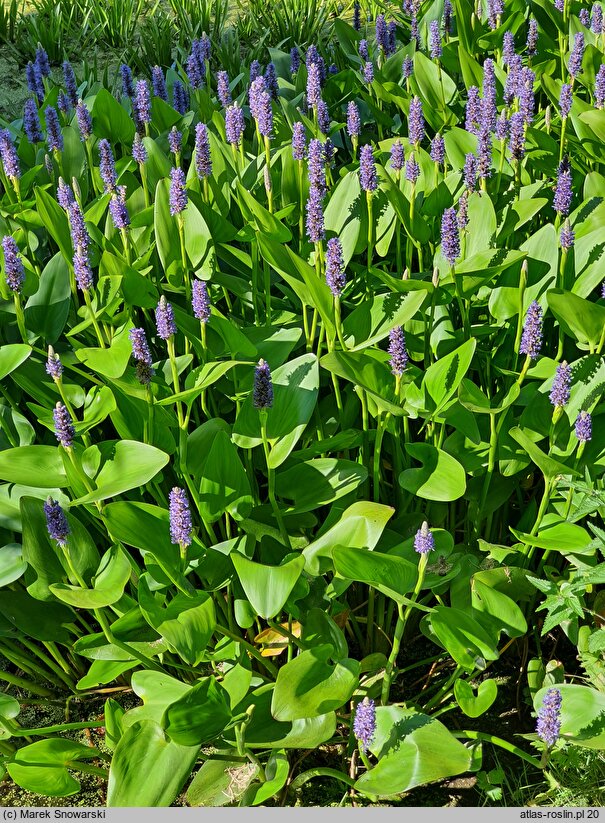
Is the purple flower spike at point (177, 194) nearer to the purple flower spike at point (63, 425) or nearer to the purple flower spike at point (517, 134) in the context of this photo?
the purple flower spike at point (63, 425)

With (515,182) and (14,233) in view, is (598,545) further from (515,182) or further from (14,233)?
(14,233)

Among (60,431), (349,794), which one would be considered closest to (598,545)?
(349,794)

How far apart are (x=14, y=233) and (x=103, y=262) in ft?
1.27

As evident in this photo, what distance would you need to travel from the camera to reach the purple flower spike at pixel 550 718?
1.87 m

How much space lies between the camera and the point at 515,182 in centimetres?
280

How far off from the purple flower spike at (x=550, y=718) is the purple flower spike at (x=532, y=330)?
2.56ft

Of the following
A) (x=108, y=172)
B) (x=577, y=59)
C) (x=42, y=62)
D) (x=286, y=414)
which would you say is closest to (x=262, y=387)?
(x=286, y=414)

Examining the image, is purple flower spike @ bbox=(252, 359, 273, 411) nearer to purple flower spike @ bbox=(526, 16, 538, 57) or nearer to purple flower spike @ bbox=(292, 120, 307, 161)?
purple flower spike @ bbox=(292, 120, 307, 161)

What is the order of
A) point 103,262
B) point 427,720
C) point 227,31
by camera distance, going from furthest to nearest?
point 227,31
point 103,262
point 427,720

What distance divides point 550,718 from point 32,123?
282 cm

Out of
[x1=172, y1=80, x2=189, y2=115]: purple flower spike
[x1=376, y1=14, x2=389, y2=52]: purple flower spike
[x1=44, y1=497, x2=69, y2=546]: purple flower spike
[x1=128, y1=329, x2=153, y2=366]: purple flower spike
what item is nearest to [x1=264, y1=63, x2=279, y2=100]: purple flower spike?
[x1=172, y1=80, x2=189, y2=115]: purple flower spike

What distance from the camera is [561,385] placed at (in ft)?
6.68

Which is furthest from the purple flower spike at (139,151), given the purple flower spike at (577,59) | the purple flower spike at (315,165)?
the purple flower spike at (577,59)

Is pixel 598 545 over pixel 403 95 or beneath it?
beneath
